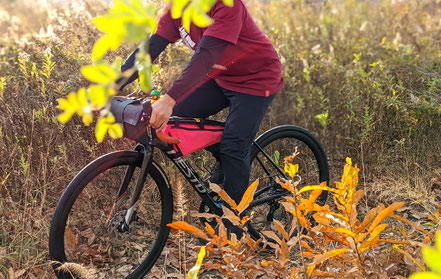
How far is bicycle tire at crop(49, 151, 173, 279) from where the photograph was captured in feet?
8.84

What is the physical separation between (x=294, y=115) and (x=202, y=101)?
2.05 m

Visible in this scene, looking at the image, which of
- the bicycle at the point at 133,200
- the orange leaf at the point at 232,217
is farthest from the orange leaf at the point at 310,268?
the bicycle at the point at 133,200

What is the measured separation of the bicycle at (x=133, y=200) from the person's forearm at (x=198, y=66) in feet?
0.68

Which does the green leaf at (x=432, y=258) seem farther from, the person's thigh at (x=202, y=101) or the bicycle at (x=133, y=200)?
the person's thigh at (x=202, y=101)

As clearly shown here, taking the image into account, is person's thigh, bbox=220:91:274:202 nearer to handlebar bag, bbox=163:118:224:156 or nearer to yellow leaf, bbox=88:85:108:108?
handlebar bag, bbox=163:118:224:156

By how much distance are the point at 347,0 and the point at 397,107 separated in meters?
4.77

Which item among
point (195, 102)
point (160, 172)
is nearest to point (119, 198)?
point (160, 172)

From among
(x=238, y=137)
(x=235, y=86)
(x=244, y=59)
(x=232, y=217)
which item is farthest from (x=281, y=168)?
(x=232, y=217)

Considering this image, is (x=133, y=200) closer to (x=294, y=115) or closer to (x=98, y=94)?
(x=98, y=94)

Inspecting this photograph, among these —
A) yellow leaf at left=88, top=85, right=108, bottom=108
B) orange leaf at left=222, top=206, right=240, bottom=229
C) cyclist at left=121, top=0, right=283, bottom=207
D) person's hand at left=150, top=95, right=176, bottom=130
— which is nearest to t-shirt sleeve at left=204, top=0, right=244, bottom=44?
cyclist at left=121, top=0, right=283, bottom=207

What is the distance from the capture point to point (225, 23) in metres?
2.61

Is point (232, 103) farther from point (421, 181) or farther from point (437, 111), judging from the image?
point (437, 111)

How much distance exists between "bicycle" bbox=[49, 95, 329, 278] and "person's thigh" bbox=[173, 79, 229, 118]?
0.17 m

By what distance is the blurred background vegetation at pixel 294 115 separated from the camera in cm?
356
